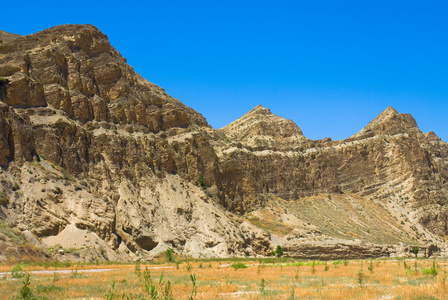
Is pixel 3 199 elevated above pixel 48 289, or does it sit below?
above

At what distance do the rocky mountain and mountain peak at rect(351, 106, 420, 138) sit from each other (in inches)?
75.7

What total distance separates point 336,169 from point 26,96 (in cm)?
6231

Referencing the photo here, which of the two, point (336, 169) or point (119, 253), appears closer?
point (119, 253)

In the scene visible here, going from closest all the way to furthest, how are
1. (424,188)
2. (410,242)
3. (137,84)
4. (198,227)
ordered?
(198,227) → (137,84) → (410,242) → (424,188)

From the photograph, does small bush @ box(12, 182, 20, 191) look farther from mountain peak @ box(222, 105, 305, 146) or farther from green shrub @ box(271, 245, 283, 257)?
mountain peak @ box(222, 105, 305, 146)

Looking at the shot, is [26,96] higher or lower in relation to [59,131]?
higher

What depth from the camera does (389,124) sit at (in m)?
98.9

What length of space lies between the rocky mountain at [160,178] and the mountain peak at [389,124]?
1923mm

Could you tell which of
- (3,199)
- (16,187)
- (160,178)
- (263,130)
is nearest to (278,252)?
(160,178)

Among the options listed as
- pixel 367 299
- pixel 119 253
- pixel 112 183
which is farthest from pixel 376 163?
pixel 367 299

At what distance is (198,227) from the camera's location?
53562mm

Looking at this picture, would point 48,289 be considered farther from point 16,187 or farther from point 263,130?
point 263,130

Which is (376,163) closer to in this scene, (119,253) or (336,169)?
(336,169)

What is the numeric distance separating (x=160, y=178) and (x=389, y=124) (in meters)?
61.2
